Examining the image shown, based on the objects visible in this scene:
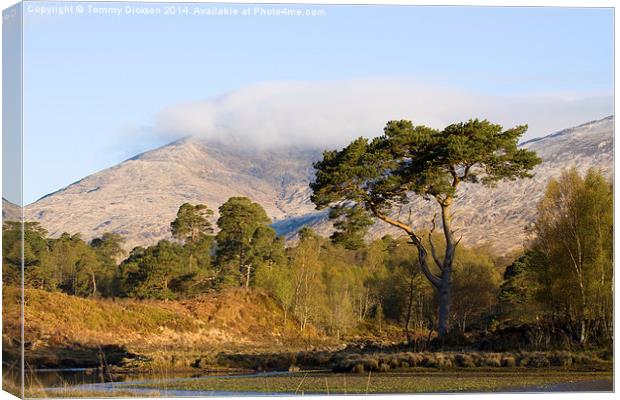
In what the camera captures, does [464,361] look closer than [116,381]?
No

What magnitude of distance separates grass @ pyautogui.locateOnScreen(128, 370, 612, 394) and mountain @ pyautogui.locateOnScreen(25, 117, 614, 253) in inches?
360

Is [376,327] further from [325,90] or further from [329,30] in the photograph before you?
[329,30]

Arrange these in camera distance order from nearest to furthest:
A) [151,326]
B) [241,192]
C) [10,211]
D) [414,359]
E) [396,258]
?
[10,211] → [414,359] → [151,326] → [241,192] → [396,258]

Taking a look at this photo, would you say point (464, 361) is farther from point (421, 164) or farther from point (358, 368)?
point (421, 164)

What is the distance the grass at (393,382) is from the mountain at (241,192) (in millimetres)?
9141

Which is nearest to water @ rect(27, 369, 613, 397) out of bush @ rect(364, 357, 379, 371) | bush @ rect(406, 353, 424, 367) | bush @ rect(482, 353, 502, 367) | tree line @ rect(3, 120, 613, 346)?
bush @ rect(364, 357, 379, 371)

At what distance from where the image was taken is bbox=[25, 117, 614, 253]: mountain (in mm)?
29078

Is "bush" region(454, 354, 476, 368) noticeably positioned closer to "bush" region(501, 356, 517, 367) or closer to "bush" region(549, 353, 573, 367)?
"bush" region(501, 356, 517, 367)

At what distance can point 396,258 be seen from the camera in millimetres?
49656

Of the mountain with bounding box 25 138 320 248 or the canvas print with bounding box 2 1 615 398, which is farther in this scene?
the mountain with bounding box 25 138 320 248

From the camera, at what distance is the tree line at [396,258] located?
60.2 ft

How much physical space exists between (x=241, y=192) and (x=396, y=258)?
43.5ft

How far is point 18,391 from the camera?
12430 mm

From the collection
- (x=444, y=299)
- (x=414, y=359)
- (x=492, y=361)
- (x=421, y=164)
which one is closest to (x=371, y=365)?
Answer: (x=414, y=359)
